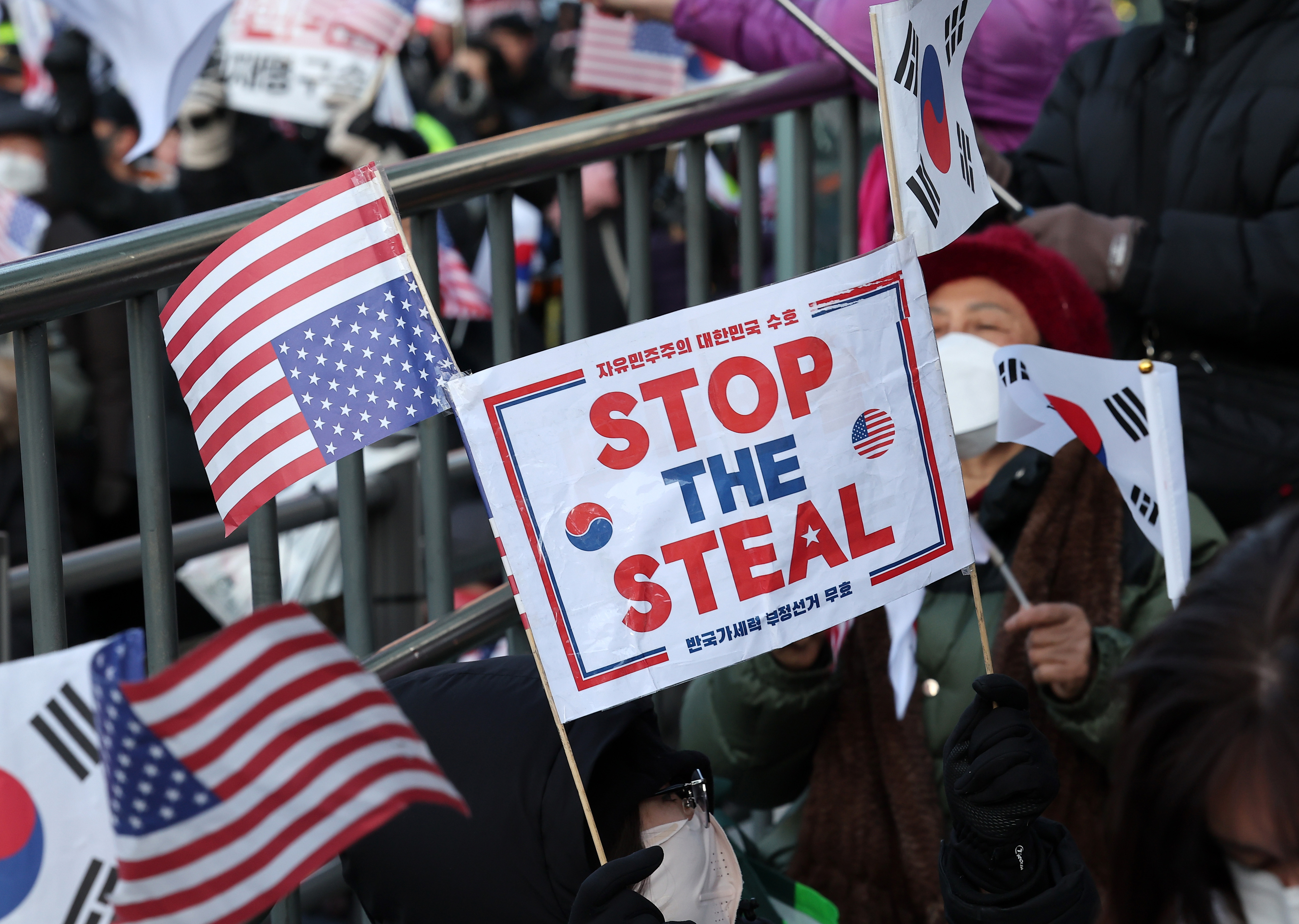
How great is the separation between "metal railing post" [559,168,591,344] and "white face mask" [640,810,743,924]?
1.20 m

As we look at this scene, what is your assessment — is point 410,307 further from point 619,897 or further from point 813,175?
point 813,175

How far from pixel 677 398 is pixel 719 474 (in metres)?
0.12

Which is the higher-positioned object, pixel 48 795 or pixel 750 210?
pixel 48 795

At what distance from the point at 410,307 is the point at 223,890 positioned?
32.5 inches

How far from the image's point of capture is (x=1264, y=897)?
1451 millimetres

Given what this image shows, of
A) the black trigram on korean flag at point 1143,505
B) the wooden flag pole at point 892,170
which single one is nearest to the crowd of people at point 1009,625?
the wooden flag pole at point 892,170

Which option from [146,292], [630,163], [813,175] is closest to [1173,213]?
[813,175]

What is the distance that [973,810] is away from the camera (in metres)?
1.98

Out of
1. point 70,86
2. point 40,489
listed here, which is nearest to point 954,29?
point 40,489

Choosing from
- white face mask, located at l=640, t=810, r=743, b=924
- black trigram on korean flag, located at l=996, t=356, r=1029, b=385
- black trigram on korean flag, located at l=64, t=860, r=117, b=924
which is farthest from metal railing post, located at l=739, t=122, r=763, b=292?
black trigram on korean flag, located at l=64, t=860, r=117, b=924

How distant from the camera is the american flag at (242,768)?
55.3 inches

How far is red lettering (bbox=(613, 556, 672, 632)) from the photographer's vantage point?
1937 millimetres

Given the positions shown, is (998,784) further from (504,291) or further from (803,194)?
(803,194)

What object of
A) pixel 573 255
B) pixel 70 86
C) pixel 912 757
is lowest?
pixel 912 757
